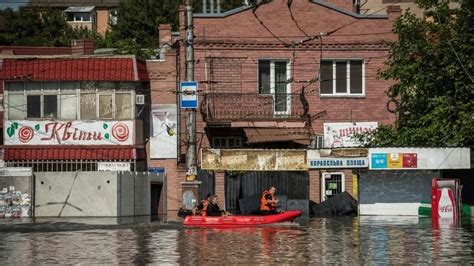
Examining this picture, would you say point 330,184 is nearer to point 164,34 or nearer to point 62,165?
point 164,34

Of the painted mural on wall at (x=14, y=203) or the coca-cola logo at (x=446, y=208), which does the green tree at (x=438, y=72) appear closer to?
the coca-cola logo at (x=446, y=208)

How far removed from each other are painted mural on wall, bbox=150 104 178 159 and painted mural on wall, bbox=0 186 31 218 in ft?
22.4

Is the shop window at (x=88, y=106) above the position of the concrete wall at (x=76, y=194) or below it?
above

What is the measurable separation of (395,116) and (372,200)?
22.6 feet

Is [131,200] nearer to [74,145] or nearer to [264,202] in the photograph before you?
[74,145]

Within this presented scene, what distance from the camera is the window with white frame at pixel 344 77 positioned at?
52969mm

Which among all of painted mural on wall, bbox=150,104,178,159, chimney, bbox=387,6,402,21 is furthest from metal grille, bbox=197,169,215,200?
chimney, bbox=387,6,402,21

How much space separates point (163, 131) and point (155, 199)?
3309 mm

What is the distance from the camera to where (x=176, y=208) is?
52125 millimetres

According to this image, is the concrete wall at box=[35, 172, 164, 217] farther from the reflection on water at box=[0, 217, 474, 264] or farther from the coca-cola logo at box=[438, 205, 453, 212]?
the coca-cola logo at box=[438, 205, 453, 212]

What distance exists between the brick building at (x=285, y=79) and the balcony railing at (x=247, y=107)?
46 millimetres

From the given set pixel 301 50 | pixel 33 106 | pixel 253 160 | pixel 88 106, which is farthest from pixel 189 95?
pixel 33 106

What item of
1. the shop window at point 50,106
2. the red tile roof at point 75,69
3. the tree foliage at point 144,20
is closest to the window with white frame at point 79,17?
the tree foliage at point 144,20

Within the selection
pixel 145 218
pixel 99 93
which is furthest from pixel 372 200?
pixel 99 93
